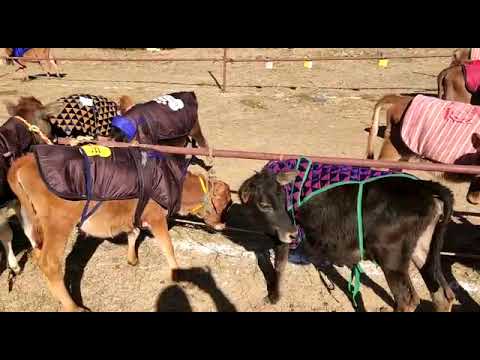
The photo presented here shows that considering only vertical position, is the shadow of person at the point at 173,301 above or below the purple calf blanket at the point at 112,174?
below

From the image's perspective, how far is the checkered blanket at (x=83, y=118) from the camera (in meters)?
5.41

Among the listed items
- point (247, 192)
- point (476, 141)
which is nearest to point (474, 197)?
point (476, 141)

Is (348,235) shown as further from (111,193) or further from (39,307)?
(39,307)

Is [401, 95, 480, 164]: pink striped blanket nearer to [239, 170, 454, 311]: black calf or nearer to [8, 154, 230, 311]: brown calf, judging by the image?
[239, 170, 454, 311]: black calf

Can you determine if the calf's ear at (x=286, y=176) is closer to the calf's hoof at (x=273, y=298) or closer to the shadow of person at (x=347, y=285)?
the calf's hoof at (x=273, y=298)

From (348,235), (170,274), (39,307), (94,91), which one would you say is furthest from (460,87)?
(94,91)

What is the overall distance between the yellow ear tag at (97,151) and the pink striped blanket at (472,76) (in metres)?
6.33

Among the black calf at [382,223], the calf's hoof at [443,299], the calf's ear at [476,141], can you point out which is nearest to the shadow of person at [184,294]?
the black calf at [382,223]

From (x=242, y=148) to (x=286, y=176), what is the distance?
4.72m

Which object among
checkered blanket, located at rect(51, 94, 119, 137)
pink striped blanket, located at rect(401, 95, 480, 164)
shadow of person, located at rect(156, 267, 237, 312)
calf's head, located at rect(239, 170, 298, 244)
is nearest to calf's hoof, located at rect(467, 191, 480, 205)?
pink striped blanket, located at rect(401, 95, 480, 164)

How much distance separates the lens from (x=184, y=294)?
159 inches

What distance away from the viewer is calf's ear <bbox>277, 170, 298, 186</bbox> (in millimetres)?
3248

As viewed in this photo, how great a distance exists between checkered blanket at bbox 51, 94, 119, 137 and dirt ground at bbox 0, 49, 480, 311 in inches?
62.0

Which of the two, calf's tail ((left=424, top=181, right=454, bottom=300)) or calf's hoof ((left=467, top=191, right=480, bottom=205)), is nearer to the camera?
calf's tail ((left=424, top=181, right=454, bottom=300))
